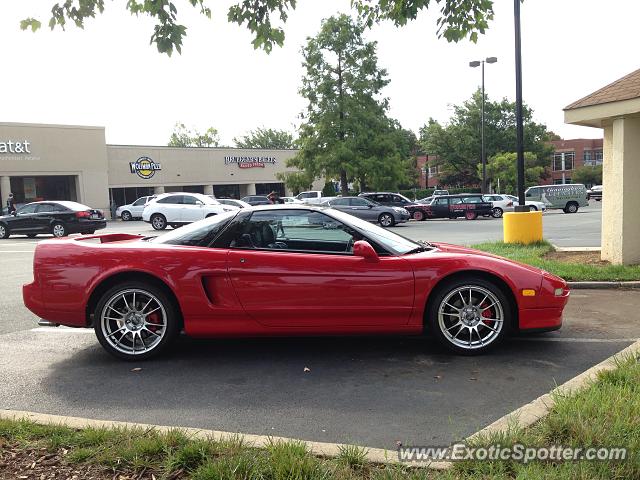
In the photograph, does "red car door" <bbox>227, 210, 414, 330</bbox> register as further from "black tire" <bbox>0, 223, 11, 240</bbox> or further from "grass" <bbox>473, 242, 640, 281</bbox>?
"black tire" <bbox>0, 223, 11, 240</bbox>

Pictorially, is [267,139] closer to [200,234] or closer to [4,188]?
[4,188]

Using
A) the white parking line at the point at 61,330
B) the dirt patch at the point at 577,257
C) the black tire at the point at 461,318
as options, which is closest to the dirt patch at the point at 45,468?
the black tire at the point at 461,318

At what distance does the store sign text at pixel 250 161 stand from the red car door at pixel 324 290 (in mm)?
44944

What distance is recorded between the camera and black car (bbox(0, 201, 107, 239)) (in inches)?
814

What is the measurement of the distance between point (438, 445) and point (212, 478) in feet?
4.18

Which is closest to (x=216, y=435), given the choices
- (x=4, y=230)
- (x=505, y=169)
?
(x=4, y=230)

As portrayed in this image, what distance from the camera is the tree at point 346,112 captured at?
34094mm

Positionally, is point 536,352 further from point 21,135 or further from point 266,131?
point 266,131

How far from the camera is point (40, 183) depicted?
40.2 meters

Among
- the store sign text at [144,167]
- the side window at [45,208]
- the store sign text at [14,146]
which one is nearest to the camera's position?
the side window at [45,208]

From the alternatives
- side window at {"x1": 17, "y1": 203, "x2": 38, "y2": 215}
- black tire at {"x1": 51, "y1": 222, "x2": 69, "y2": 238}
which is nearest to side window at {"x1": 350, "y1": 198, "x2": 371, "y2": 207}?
black tire at {"x1": 51, "y1": 222, "x2": 69, "y2": 238}

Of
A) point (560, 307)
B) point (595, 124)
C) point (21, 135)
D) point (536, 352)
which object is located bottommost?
point (536, 352)

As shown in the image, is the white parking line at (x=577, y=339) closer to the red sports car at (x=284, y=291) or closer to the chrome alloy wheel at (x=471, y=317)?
the red sports car at (x=284, y=291)

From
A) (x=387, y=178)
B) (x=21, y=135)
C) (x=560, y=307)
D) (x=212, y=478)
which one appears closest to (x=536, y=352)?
(x=560, y=307)
